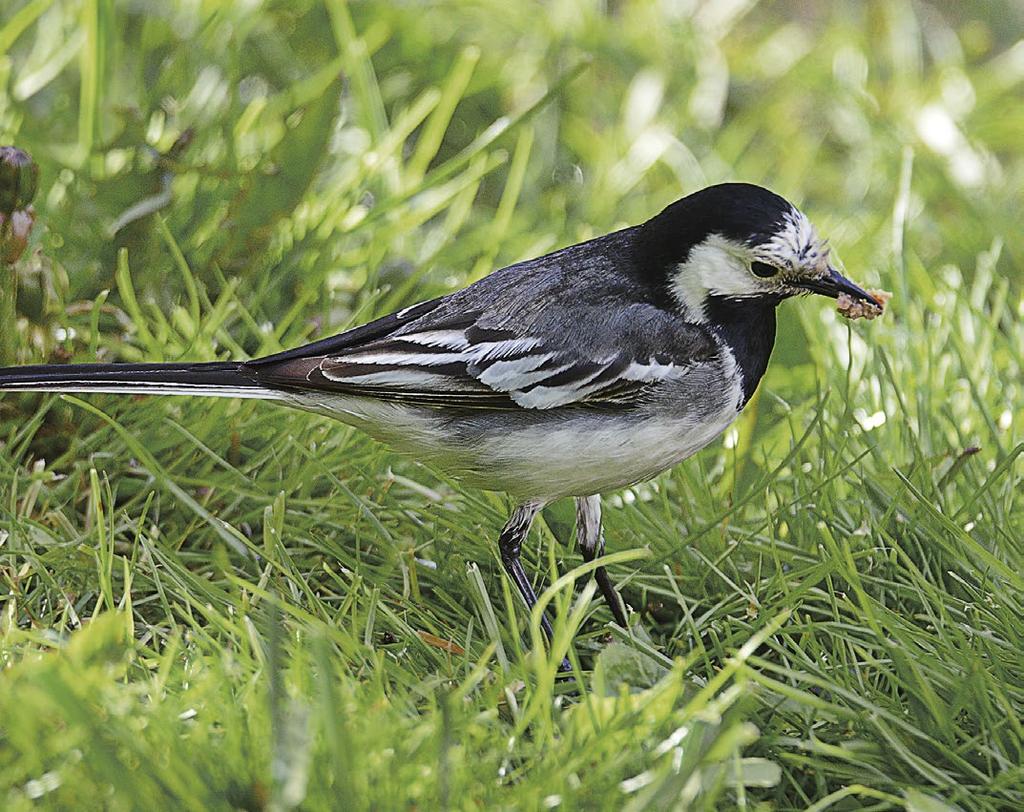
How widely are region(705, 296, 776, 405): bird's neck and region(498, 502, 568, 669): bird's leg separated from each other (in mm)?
499

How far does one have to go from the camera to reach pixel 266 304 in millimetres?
3557

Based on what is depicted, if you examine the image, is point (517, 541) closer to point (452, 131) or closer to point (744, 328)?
point (744, 328)

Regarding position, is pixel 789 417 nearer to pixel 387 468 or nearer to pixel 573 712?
pixel 387 468

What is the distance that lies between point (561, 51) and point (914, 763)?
409 cm

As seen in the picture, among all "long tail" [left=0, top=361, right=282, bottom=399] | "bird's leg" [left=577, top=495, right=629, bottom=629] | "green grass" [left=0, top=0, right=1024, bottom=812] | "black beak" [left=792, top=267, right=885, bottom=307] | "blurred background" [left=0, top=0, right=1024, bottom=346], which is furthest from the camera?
"blurred background" [left=0, top=0, right=1024, bottom=346]

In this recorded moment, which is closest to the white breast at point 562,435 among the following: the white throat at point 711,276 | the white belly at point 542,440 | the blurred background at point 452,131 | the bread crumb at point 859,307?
the white belly at point 542,440

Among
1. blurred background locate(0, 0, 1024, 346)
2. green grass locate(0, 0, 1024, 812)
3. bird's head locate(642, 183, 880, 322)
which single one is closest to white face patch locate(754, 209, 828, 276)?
bird's head locate(642, 183, 880, 322)

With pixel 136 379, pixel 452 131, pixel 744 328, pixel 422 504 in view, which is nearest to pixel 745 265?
pixel 744 328

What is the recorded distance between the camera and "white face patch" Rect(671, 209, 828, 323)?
2.58 meters

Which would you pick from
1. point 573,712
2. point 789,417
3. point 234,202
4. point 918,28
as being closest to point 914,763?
point 573,712

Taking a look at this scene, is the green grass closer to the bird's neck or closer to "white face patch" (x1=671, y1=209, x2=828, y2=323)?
the bird's neck

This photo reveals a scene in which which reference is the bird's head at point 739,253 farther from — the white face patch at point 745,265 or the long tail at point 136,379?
the long tail at point 136,379

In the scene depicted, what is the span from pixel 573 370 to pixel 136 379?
860 millimetres

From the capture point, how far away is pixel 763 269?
103 inches
